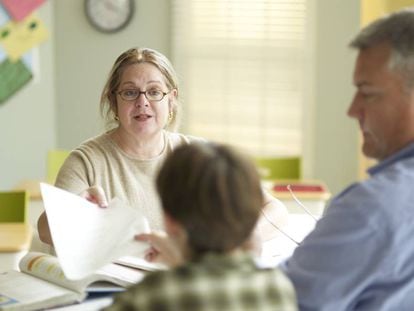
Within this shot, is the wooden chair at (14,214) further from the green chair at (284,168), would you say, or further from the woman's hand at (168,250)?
the woman's hand at (168,250)

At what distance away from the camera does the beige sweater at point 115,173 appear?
2.76 metres

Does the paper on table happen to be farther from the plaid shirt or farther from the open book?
the plaid shirt

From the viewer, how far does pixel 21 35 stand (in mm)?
5852

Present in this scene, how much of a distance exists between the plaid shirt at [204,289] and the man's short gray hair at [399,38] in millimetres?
591

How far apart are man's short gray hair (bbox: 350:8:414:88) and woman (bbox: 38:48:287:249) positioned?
3.53ft

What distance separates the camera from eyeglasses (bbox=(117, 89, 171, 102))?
9.29 ft

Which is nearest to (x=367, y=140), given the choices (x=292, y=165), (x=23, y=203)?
(x=23, y=203)

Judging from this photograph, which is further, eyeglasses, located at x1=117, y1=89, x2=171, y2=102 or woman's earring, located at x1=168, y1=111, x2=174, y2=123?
woman's earring, located at x1=168, y1=111, x2=174, y2=123

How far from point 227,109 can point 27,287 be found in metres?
4.15

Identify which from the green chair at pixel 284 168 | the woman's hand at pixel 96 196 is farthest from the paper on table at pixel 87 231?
the green chair at pixel 284 168

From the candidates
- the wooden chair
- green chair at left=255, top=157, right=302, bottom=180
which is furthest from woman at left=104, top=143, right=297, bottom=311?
green chair at left=255, top=157, right=302, bottom=180

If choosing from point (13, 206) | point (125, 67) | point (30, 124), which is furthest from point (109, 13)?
point (125, 67)

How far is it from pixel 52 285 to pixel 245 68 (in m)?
4.14

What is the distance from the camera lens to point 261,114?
20.0 feet
